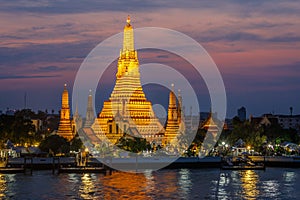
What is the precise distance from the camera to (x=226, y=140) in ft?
382

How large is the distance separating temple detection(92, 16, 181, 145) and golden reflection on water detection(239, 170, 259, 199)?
1512 inches

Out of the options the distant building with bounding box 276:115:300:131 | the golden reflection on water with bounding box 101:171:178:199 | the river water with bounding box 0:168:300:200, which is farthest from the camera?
the distant building with bounding box 276:115:300:131

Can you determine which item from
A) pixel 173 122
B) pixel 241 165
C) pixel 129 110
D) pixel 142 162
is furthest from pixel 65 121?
pixel 241 165

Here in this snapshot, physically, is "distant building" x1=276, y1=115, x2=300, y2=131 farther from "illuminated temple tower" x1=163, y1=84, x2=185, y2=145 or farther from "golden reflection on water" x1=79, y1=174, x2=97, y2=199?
"golden reflection on water" x1=79, y1=174, x2=97, y2=199

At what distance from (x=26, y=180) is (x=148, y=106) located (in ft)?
193

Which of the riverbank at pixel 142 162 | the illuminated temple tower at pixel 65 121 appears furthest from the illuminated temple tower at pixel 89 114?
the riverbank at pixel 142 162

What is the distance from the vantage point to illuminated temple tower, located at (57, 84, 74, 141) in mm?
122000

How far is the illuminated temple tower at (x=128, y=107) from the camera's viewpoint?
123312 millimetres

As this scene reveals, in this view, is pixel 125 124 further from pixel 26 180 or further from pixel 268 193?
pixel 268 193

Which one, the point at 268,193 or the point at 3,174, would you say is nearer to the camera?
the point at 268,193

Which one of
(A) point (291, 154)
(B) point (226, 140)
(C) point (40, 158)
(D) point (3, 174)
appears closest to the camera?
(D) point (3, 174)

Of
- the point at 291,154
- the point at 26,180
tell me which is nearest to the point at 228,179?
the point at 26,180

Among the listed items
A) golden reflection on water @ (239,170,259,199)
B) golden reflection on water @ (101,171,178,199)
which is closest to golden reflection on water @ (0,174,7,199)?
golden reflection on water @ (101,171,178,199)

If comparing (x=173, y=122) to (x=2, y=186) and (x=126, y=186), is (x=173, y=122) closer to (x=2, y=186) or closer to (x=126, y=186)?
(x=126, y=186)
